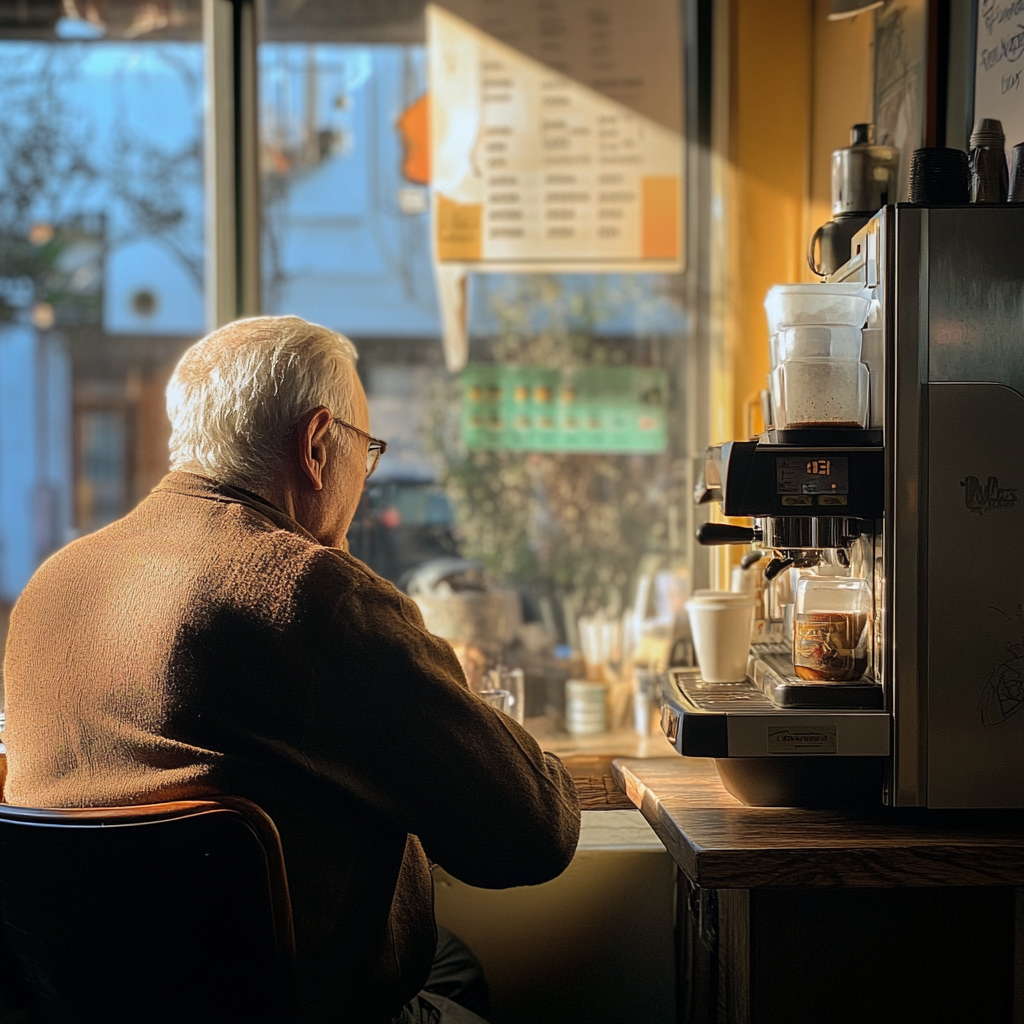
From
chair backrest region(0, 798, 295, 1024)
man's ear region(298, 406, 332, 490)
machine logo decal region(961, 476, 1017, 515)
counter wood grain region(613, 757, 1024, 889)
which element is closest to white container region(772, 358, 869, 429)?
machine logo decal region(961, 476, 1017, 515)

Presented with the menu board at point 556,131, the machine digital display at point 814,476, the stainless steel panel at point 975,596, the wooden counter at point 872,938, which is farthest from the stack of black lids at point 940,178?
the menu board at point 556,131

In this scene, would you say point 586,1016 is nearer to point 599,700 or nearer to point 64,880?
point 599,700

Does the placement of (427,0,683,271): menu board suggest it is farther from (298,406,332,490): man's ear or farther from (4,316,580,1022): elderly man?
(4,316,580,1022): elderly man

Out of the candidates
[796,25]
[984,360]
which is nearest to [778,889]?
[984,360]

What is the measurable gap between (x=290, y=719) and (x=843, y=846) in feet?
2.17

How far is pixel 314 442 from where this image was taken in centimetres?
151

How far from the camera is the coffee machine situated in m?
→ 1.41

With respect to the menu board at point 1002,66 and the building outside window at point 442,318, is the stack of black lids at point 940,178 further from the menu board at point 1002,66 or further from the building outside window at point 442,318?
the building outside window at point 442,318

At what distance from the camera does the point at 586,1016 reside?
202 centimetres

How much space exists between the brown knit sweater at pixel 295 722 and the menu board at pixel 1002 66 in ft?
3.91

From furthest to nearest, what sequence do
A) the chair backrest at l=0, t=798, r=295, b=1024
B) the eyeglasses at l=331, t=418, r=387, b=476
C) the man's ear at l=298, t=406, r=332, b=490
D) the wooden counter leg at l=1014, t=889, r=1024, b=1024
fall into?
the eyeglasses at l=331, t=418, r=387, b=476 < the man's ear at l=298, t=406, r=332, b=490 < the wooden counter leg at l=1014, t=889, r=1024, b=1024 < the chair backrest at l=0, t=798, r=295, b=1024

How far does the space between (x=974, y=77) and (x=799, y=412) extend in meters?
0.80

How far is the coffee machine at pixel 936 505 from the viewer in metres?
1.41

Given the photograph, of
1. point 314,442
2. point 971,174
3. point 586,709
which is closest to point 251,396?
point 314,442
